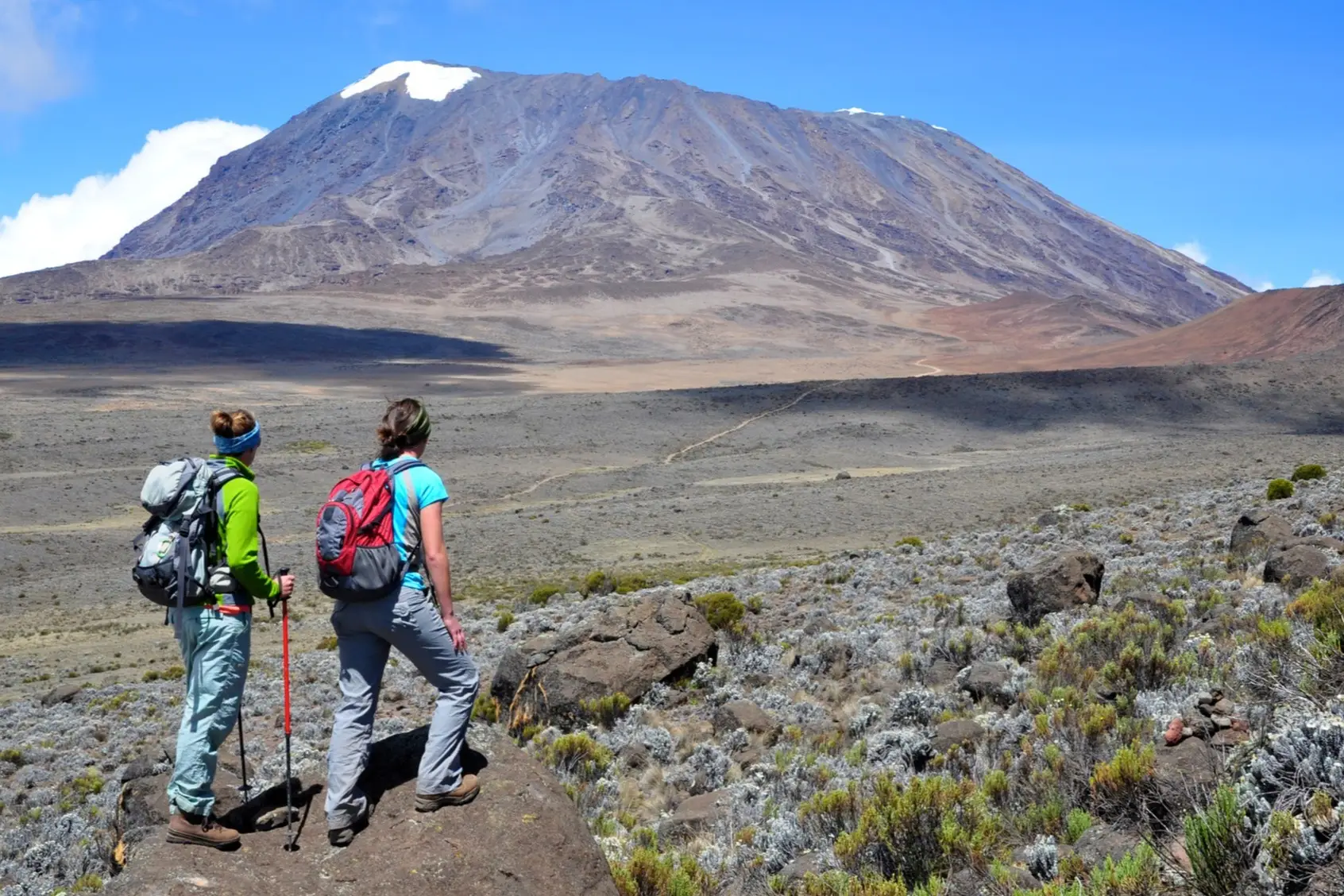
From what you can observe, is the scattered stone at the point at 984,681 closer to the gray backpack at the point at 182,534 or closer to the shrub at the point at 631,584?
the gray backpack at the point at 182,534

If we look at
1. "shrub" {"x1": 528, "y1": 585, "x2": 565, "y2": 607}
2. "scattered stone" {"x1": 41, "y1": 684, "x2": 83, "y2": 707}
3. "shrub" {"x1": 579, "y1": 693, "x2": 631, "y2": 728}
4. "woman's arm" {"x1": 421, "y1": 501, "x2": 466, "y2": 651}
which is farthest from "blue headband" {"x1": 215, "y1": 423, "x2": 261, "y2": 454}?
"shrub" {"x1": 528, "y1": 585, "x2": 565, "y2": 607}

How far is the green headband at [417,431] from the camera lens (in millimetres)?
3957

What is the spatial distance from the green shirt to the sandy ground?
36.3 feet

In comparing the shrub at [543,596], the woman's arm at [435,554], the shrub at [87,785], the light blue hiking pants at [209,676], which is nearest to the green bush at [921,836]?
the woman's arm at [435,554]

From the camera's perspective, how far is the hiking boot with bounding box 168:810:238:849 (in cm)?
347

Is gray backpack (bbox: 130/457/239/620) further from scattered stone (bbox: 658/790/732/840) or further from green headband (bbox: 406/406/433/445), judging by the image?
scattered stone (bbox: 658/790/732/840)

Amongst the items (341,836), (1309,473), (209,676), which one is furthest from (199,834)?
(1309,473)

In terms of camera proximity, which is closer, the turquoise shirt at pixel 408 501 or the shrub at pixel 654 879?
the turquoise shirt at pixel 408 501

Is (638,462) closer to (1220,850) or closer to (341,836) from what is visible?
(341,836)

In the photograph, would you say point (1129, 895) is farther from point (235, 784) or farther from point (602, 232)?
point (602, 232)

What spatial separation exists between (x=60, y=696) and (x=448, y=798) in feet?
31.4

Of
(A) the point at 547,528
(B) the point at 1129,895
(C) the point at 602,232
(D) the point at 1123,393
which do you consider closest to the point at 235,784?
(B) the point at 1129,895

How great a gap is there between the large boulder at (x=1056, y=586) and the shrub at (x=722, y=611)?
8.10 feet

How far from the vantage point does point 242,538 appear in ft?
12.9
